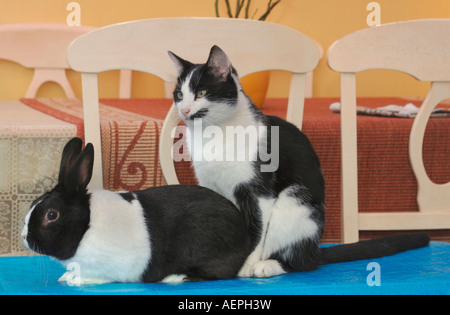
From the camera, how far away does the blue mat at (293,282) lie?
0.89m

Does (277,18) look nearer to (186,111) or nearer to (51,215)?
(186,111)

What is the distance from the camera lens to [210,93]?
1052 millimetres

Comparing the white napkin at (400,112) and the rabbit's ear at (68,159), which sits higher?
the white napkin at (400,112)

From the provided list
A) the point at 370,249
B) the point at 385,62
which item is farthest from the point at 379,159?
the point at 370,249

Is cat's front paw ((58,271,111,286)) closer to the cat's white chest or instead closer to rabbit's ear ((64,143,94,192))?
rabbit's ear ((64,143,94,192))

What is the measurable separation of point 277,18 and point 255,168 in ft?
6.02

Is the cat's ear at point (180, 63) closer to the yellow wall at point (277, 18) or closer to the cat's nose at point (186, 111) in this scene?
the cat's nose at point (186, 111)

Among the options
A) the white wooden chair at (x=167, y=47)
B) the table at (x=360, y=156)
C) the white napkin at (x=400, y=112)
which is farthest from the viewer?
the white napkin at (x=400, y=112)

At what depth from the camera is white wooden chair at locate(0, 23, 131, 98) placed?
2496 mm

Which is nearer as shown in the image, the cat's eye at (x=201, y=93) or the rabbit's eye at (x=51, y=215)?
the rabbit's eye at (x=51, y=215)

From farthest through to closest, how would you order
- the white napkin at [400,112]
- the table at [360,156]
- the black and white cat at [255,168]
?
the white napkin at [400,112]
the table at [360,156]
the black and white cat at [255,168]

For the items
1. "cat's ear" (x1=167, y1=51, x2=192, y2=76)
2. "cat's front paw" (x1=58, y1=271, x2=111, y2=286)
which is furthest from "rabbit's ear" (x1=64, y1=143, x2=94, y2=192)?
"cat's ear" (x1=167, y1=51, x2=192, y2=76)

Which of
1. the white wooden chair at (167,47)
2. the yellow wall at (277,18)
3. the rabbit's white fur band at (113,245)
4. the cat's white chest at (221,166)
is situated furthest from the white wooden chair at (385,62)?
the yellow wall at (277,18)
